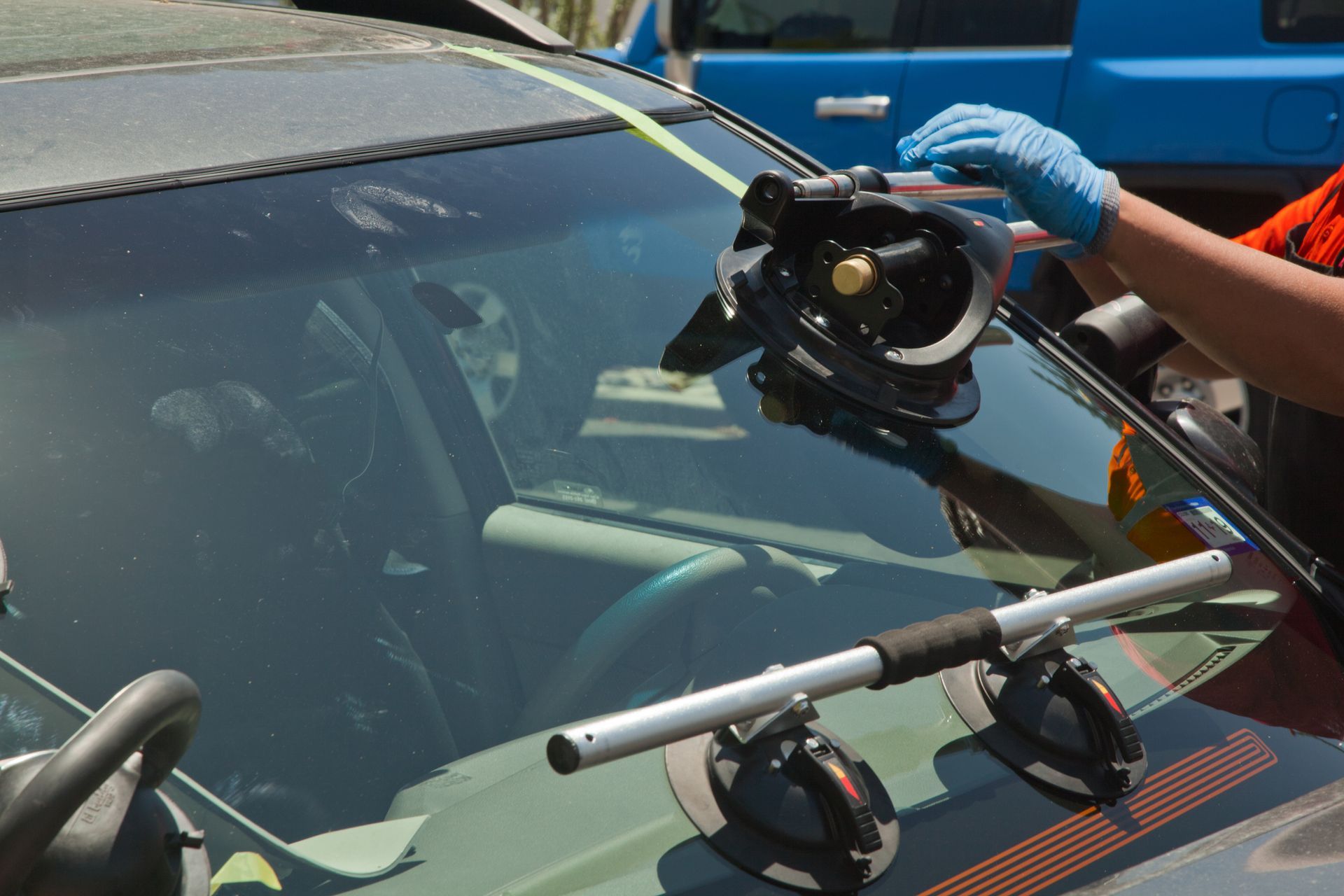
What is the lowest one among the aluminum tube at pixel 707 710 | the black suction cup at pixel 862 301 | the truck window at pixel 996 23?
the aluminum tube at pixel 707 710

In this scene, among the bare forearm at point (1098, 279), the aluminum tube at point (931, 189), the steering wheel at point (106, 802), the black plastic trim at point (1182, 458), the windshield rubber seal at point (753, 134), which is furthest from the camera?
the bare forearm at point (1098, 279)

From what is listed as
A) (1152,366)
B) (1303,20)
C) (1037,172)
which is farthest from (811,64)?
(1037,172)

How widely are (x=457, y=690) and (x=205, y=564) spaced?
25 cm

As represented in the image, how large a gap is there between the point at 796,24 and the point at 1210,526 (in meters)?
3.82

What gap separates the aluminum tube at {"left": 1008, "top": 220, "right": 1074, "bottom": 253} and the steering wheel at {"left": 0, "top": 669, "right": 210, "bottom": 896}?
1229mm

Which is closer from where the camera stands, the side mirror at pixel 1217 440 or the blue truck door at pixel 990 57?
the side mirror at pixel 1217 440

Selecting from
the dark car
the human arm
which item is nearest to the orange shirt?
the human arm

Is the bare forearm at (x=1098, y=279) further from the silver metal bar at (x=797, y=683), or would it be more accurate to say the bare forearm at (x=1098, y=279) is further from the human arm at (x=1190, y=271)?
the silver metal bar at (x=797, y=683)

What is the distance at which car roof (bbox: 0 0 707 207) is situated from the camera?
A: 3.90 feet

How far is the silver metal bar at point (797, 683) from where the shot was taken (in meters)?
0.87

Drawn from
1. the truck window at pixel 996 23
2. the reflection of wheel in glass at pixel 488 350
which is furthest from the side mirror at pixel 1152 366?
the truck window at pixel 996 23

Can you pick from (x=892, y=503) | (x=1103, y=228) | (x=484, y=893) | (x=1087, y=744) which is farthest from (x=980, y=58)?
(x=484, y=893)

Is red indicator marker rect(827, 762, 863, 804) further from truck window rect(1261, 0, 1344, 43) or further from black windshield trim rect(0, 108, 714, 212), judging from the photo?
truck window rect(1261, 0, 1344, 43)

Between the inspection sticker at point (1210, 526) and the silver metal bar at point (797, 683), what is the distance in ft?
0.78
